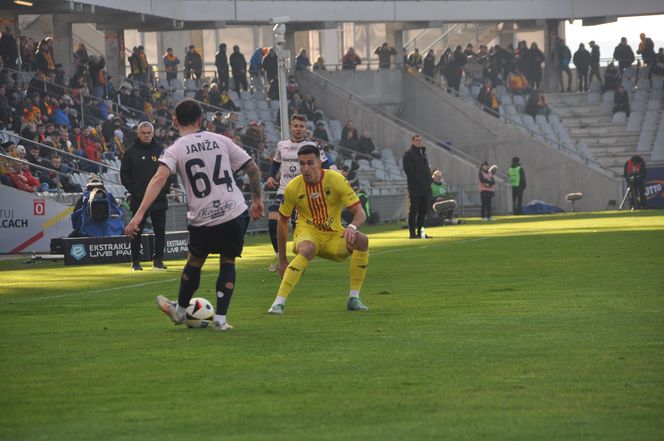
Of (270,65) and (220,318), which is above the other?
(270,65)

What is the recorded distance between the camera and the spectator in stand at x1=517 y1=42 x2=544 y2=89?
2222 inches

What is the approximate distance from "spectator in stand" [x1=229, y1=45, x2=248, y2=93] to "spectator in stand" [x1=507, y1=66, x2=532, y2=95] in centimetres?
1240

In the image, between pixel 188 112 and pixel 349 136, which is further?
pixel 349 136

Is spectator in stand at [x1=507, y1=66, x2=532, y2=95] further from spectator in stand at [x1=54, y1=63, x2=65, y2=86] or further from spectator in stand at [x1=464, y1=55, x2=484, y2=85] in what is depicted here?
spectator in stand at [x1=54, y1=63, x2=65, y2=86]

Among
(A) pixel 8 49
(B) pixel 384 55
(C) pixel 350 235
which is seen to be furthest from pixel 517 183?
(C) pixel 350 235

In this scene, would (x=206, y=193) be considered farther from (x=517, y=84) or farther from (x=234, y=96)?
(x=517, y=84)

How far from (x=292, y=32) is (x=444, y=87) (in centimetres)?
635

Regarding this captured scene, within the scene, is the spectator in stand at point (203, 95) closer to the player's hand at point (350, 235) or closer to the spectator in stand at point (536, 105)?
the spectator in stand at point (536, 105)

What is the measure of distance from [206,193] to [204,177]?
0.14 m

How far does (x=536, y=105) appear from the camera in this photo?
55188 mm

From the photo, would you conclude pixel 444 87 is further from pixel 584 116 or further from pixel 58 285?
pixel 58 285

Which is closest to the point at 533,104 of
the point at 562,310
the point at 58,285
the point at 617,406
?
the point at 58,285

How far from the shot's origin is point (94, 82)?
3934 centimetres

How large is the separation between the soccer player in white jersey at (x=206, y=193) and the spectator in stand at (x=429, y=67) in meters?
44.8
